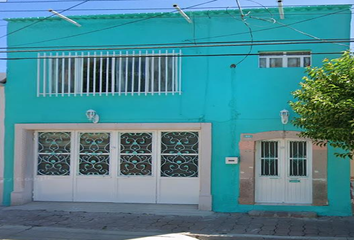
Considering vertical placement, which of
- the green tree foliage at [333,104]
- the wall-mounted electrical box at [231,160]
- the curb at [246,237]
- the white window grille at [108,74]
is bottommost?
the curb at [246,237]

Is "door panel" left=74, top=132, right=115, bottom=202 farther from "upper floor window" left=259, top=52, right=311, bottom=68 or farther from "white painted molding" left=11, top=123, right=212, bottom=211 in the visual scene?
"upper floor window" left=259, top=52, right=311, bottom=68

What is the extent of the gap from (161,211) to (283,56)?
16.4 ft

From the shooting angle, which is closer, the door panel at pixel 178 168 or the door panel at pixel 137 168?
the door panel at pixel 178 168

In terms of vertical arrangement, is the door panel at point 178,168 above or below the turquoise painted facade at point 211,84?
below

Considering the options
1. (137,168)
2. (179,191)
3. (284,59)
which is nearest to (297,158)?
(284,59)

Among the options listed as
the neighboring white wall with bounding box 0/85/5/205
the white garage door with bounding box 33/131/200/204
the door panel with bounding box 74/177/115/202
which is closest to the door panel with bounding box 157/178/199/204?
the white garage door with bounding box 33/131/200/204

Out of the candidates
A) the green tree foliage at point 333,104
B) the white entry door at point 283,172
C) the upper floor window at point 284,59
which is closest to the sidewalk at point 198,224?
the white entry door at point 283,172

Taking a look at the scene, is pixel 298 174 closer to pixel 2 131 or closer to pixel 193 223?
pixel 193 223

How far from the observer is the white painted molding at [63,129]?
1047 centimetres

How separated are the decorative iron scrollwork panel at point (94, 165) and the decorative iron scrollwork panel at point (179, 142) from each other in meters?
1.64

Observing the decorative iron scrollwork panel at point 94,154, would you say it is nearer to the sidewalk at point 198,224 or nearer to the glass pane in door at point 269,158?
the sidewalk at point 198,224

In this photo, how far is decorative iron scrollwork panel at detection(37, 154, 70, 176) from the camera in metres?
11.5

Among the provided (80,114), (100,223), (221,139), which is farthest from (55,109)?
(221,139)

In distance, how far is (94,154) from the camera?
1141 centimetres
